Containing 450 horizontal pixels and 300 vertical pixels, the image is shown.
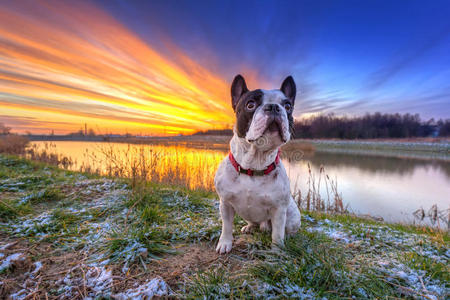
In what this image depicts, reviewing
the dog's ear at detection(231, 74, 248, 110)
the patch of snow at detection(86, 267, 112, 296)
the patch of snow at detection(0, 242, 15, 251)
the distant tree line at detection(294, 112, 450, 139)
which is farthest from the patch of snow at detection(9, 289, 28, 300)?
the distant tree line at detection(294, 112, 450, 139)

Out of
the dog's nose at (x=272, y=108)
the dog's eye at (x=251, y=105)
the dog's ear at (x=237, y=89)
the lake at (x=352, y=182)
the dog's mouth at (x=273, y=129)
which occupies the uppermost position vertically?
the dog's ear at (x=237, y=89)

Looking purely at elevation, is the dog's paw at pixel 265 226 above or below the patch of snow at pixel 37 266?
above

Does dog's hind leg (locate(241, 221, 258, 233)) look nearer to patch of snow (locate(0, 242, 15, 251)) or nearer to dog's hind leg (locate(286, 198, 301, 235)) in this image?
dog's hind leg (locate(286, 198, 301, 235))

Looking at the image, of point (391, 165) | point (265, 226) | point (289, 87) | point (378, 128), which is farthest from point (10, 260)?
point (378, 128)

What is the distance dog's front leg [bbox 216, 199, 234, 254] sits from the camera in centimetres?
217

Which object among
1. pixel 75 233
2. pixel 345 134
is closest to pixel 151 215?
pixel 75 233

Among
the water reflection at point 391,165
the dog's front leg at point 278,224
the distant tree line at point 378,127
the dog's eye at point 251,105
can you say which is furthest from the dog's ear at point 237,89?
the distant tree line at point 378,127

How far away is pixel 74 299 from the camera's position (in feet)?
4.77

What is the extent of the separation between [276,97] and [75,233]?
3121 millimetres

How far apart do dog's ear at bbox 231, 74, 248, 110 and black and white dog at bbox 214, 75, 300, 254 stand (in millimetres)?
256

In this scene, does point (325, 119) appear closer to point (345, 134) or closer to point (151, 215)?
point (345, 134)

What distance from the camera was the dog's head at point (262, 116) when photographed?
1.85 meters

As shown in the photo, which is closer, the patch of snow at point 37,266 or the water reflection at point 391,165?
the patch of snow at point 37,266

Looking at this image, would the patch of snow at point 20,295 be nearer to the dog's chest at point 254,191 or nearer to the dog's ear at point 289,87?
the dog's chest at point 254,191
